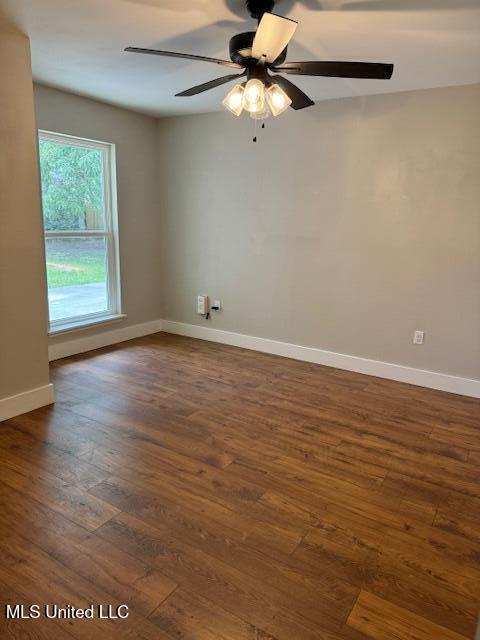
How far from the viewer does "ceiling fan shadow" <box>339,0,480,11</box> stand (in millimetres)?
2039

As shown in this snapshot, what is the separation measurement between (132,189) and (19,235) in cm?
208

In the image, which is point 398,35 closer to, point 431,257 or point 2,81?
point 431,257

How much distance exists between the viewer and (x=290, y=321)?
4316 mm

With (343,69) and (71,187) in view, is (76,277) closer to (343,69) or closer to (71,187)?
(71,187)

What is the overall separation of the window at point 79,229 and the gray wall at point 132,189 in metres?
0.10

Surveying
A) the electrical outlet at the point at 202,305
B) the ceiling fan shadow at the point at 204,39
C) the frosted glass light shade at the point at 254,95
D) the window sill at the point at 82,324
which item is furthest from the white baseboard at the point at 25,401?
the ceiling fan shadow at the point at 204,39

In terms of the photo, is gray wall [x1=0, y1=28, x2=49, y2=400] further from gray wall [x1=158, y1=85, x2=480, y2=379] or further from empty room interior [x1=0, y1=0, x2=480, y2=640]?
gray wall [x1=158, y1=85, x2=480, y2=379]

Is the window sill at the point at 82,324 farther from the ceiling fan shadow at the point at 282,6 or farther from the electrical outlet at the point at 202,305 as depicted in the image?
the ceiling fan shadow at the point at 282,6

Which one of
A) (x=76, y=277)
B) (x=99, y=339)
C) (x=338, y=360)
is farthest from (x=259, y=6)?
(x=99, y=339)

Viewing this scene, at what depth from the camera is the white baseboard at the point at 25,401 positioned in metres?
2.84

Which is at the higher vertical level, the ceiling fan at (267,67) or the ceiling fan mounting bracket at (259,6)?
the ceiling fan mounting bracket at (259,6)

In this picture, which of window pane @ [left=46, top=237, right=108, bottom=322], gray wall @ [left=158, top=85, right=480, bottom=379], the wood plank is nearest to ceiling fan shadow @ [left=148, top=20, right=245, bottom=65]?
gray wall @ [left=158, top=85, right=480, bottom=379]

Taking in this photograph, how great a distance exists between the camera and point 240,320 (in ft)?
15.3

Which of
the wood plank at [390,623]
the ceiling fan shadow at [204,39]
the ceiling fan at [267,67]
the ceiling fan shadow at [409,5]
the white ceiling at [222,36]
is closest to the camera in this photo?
the wood plank at [390,623]
